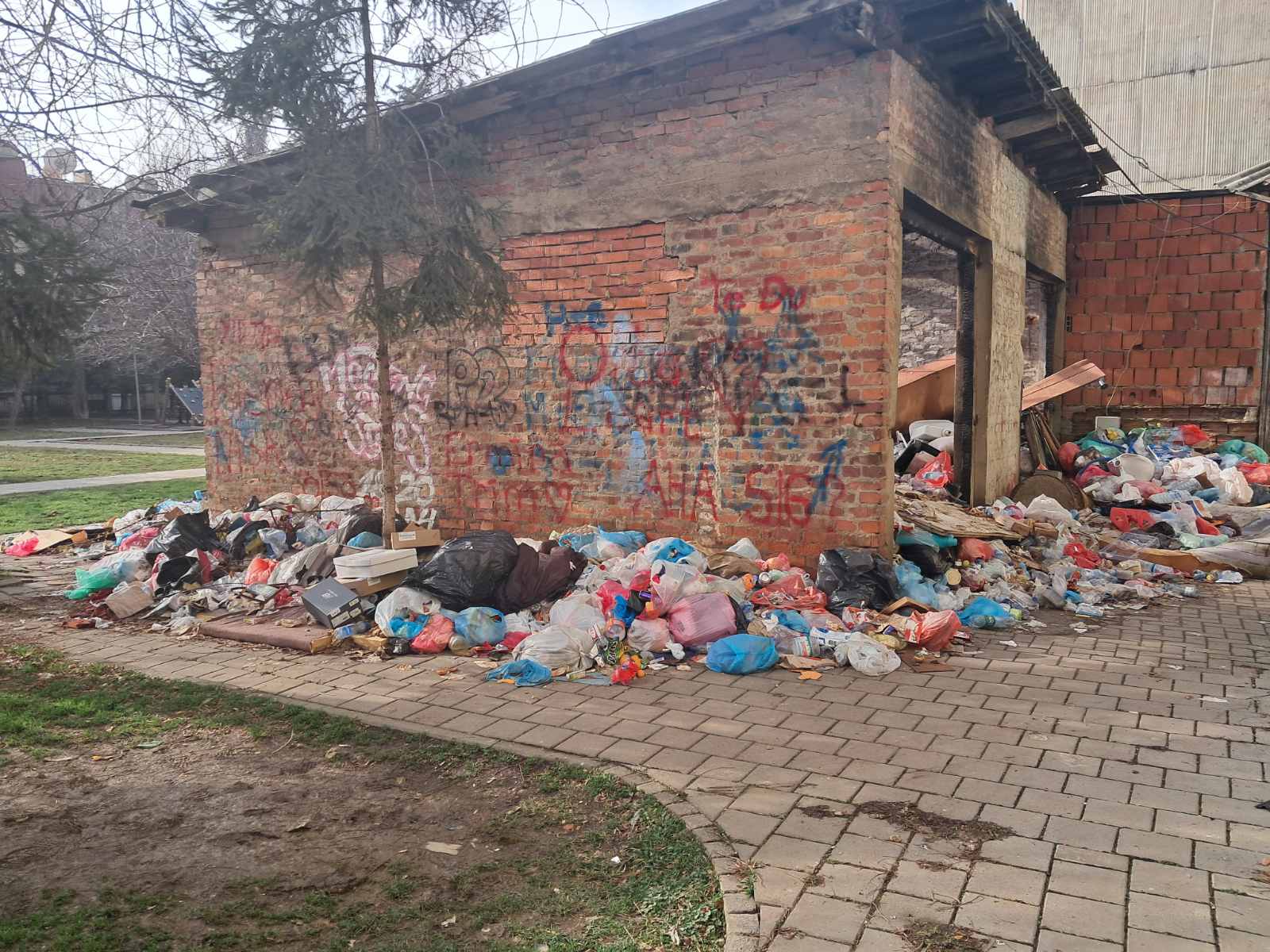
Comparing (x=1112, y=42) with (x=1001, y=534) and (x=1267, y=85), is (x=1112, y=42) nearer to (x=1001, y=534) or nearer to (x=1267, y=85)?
(x=1267, y=85)

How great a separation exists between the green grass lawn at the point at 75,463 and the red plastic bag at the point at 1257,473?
60.2 ft

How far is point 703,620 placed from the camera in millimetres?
5695

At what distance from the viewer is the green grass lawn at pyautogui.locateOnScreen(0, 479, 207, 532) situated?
38.0ft

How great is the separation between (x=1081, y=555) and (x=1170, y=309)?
233 inches

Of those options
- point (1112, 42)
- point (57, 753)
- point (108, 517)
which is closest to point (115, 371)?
point (108, 517)

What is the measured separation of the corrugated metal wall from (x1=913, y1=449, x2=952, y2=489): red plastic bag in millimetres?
13560

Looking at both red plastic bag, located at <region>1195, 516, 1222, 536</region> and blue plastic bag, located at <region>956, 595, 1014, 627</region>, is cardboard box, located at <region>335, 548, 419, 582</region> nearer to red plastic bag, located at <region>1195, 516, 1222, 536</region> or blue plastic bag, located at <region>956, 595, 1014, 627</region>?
blue plastic bag, located at <region>956, 595, 1014, 627</region>

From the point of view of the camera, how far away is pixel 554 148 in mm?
7363

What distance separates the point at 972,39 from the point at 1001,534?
3.80 meters

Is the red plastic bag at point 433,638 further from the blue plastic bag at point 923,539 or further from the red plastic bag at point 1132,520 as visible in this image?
the red plastic bag at point 1132,520

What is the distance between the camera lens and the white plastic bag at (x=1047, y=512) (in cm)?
870

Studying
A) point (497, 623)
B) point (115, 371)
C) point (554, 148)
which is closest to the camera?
point (497, 623)

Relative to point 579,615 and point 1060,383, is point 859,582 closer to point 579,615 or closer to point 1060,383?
point 579,615

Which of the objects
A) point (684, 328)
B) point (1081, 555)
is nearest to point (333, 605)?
point (684, 328)
